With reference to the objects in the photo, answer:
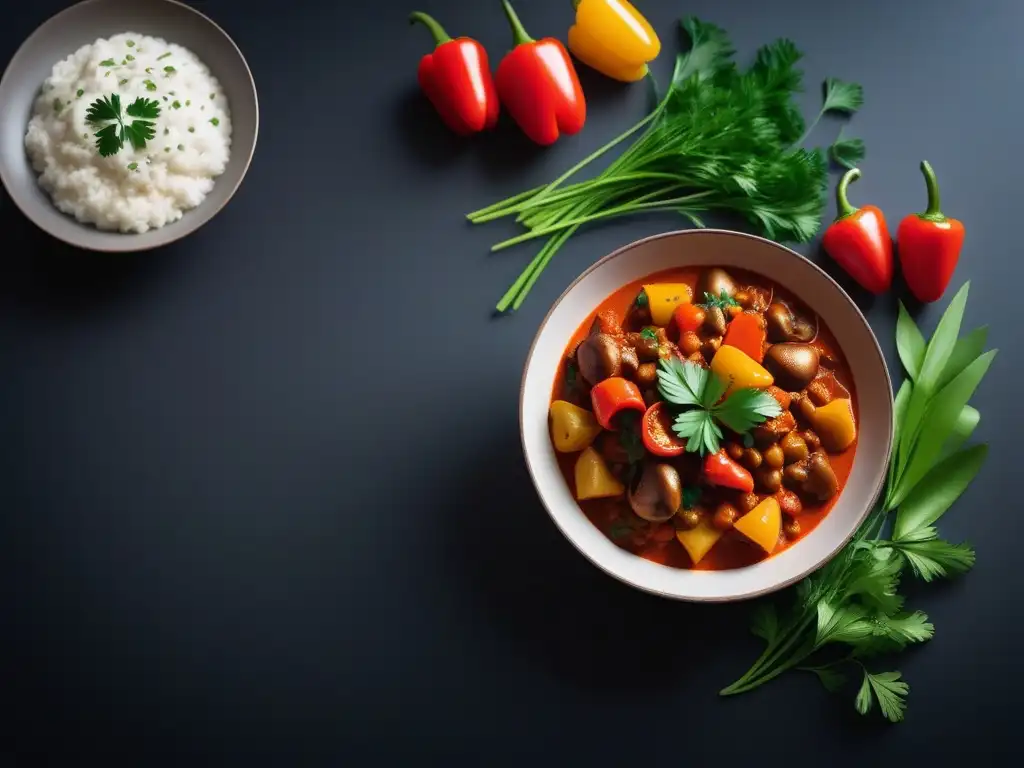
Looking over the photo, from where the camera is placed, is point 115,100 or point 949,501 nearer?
point 115,100

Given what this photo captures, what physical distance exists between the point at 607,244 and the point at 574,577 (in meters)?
1.24

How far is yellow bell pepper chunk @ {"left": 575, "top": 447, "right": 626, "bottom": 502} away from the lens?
10.0 feet

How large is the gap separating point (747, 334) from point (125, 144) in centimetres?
219

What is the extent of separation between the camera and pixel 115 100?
3148 millimetres

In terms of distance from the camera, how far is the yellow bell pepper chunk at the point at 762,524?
9.83ft

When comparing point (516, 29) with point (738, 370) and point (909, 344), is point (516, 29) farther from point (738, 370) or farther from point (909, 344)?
point (909, 344)

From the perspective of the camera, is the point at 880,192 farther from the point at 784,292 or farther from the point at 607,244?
the point at 607,244

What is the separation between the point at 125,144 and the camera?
3.23 m

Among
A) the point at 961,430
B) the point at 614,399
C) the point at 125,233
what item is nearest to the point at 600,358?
the point at 614,399

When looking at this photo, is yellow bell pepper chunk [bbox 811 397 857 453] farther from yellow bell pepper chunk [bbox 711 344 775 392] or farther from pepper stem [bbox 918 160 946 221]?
pepper stem [bbox 918 160 946 221]

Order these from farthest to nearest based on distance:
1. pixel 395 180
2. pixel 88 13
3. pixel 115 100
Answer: pixel 395 180
pixel 88 13
pixel 115 100

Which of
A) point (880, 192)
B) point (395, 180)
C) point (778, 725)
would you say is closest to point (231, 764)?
point (778, 725)

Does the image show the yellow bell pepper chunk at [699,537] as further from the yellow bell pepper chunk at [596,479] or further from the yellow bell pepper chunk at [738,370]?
the yellow bell pepper chunk at [738,370]

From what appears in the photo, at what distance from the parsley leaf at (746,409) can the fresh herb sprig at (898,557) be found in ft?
2.43
